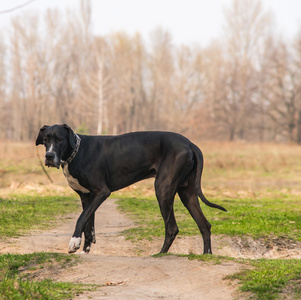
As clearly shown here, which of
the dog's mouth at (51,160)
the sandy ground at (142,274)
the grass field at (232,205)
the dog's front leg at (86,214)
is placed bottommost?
the grass field at (232,205)

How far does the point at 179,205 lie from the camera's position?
499 inches

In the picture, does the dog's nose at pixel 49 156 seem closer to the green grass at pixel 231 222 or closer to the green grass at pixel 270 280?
the green grass at pixel 270 280

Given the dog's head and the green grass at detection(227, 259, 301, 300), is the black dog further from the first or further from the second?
the green grass at detection(227, 259, 301, 300)

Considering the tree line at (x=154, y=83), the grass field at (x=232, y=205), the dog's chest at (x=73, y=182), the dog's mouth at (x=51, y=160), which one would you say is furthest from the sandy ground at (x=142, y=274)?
the tree line at (x=154, y=83)

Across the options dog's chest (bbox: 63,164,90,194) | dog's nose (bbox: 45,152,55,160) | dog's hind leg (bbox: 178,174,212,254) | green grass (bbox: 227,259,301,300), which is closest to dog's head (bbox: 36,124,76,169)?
dog's nose (bbox: 45,152,55,160)

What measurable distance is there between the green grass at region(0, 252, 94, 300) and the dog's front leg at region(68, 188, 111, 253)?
29 centimetres

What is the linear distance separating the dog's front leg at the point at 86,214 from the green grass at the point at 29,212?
8.18 feet

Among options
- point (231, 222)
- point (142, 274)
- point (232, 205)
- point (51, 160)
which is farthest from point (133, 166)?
point (232, 205)

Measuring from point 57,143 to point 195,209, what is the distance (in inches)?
78.0

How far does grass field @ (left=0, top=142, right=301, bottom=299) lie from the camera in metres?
4.80

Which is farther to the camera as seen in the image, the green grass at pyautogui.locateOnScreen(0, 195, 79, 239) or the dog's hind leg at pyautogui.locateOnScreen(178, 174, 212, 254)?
the green grass at pyautogui.locateOnScreen(0, 195, 79, 239)

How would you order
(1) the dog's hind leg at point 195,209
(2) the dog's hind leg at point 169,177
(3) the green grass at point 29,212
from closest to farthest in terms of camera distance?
(2) the dog's hind leg at point 169,177, (1) the dog's hind leg at point 195,209, (3) the green grass at point 29,212

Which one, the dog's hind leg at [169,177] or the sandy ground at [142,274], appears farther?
the dog's hind leg at [169,177]

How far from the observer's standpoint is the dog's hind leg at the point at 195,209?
6406 mm
